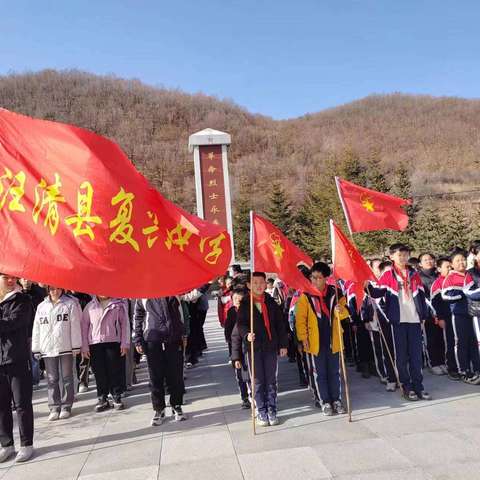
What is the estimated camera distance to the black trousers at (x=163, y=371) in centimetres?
495

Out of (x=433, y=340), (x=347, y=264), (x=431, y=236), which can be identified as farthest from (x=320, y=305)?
(x=431, y=236)

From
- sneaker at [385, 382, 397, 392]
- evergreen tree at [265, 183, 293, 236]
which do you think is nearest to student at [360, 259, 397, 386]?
sneaker at [385, 382, 397, 392]

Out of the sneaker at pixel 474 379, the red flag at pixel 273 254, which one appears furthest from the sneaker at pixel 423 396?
the red flag at pixel 273 254

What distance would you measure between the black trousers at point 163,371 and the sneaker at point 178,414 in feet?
0.14

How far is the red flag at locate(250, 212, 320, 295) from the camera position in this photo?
4.59 meters

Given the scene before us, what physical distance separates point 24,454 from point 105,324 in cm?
→ 182

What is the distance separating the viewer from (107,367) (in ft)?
18.9

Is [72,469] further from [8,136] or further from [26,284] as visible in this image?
[26,284]

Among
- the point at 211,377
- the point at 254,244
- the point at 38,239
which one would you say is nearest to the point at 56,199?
the point at 38,239

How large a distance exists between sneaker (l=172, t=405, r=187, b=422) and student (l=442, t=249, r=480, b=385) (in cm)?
358

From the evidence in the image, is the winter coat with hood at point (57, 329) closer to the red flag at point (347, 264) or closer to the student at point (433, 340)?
the red flag at point (347, 264)

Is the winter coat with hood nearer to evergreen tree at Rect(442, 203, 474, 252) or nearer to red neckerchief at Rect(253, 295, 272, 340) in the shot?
red neckerchief at Rect(253, 295, 272, 340)

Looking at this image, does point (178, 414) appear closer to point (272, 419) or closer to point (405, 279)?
point (272, 419)

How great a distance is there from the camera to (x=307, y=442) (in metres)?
4.06
